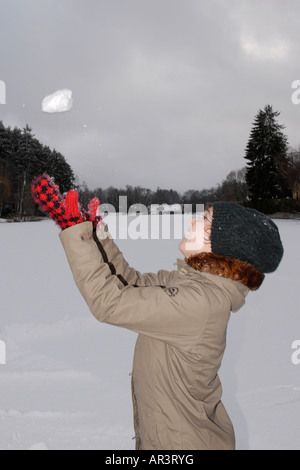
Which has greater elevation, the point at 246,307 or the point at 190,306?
the point at 190,306

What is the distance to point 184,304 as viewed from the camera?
127 cm

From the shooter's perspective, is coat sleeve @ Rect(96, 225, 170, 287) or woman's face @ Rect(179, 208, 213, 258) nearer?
woman's face @ Rect(179, 208, 213, 258)

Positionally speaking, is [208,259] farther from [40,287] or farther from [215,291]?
[40,287]

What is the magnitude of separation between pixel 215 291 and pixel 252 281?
181mm

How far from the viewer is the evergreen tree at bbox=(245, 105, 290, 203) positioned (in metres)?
44.1

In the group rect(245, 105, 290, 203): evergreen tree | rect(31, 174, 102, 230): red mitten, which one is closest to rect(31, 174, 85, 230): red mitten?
rect(31, 174, 102, 230): red mitten

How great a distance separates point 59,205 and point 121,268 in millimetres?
681

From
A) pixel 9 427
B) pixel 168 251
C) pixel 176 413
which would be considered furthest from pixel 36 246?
pixel 176 413

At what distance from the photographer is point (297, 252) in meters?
12.1

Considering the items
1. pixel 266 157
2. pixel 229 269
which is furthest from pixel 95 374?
pixel 266 157

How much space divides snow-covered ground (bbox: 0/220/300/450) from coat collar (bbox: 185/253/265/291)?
2221 millimetres

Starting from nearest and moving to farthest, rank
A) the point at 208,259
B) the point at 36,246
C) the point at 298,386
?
the point at 208,259 < the point at 298,386 < the point at 36,246

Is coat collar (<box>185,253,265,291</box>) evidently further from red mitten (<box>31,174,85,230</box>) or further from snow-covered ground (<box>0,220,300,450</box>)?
snow-covered ground (<box>0,220,300,450</box>)
